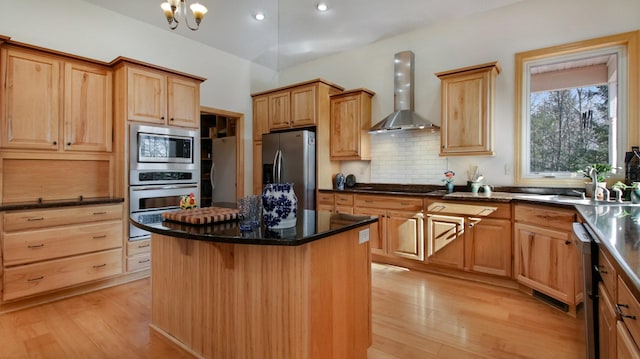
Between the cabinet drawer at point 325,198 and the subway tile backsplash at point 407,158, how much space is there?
27.5 inches

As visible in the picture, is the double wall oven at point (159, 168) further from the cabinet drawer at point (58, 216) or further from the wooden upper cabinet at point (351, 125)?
the wooden upper cabinet at point (351, 125)

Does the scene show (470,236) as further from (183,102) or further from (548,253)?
(183,102)

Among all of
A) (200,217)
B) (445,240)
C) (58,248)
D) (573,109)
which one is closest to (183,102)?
(58,248)

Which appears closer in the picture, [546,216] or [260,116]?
[546,216]

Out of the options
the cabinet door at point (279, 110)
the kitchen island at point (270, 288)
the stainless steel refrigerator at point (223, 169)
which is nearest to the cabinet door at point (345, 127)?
the cabinet door at point (279, 110)

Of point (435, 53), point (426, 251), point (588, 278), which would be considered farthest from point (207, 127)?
point (588, 278)

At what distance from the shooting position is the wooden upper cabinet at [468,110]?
340 cm

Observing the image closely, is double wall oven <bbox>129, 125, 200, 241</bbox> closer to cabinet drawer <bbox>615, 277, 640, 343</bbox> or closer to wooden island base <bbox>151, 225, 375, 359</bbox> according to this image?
wooden island base <bbox>151, 225, 375, 359</bbox>

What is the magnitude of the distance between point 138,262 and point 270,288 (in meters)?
2.52

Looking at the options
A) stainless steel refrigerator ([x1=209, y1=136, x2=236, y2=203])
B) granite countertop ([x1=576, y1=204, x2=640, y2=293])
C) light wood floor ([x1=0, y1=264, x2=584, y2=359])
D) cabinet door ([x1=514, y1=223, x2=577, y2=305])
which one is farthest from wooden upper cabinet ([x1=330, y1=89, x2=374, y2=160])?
granite countertop ([x1=576, y1=204, x2=640, y2=293])

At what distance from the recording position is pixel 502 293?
9.75 ft

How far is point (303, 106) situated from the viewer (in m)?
4.54

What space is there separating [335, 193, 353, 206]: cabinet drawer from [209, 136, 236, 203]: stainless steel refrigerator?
73.0 inches

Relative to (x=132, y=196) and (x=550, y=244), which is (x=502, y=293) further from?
(x=132, y=196)
